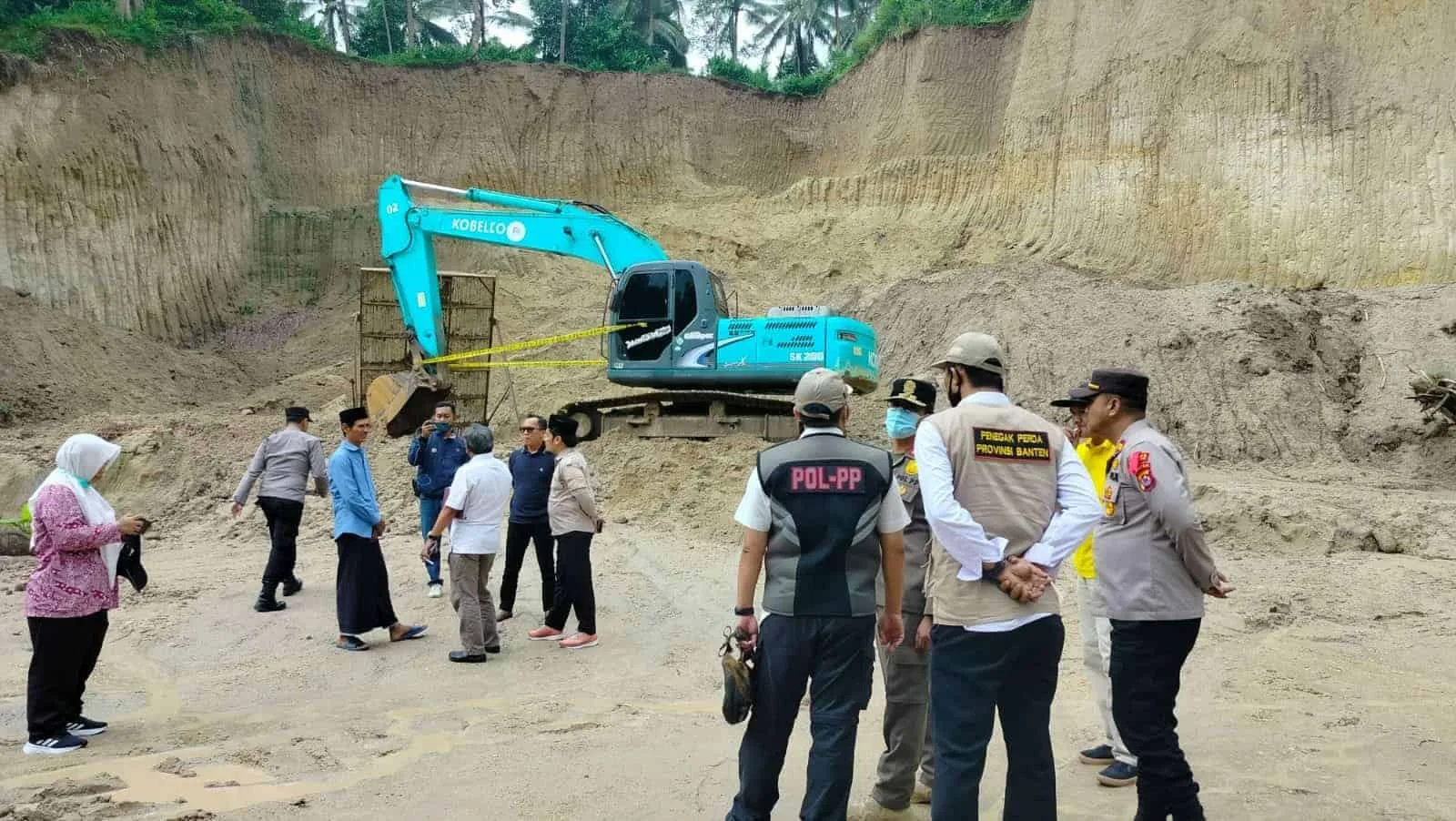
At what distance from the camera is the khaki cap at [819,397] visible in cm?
400

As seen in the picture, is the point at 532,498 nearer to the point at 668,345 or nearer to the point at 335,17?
the point at 668,345

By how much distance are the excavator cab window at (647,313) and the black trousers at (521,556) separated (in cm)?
557

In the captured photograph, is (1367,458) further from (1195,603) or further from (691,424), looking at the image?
(1195,603)

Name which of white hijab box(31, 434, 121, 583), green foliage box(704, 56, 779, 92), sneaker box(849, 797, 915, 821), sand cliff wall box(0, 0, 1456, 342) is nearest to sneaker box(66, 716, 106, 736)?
white hijab box(31, 434, 121, 583)

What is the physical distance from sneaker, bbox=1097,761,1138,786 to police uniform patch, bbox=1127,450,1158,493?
60.5 inches

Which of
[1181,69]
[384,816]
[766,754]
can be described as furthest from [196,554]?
[1181,69]

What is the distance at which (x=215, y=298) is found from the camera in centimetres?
2500

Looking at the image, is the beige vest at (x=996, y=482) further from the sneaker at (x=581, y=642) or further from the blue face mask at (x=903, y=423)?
the sneaker at (x=581, y=642)

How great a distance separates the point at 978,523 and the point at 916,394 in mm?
1136

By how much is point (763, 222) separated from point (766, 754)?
79.8ft

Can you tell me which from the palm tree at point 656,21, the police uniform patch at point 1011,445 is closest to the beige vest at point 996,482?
the police uniform patch at point 1011,445

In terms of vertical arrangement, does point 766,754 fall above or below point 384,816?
above

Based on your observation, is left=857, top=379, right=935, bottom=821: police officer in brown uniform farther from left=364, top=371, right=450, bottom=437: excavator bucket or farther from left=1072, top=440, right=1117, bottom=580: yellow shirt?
left=364, top=371, right=450, bottom=437: excavator bucket

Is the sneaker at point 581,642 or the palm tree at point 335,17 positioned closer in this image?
the sneaker at point 581,642
